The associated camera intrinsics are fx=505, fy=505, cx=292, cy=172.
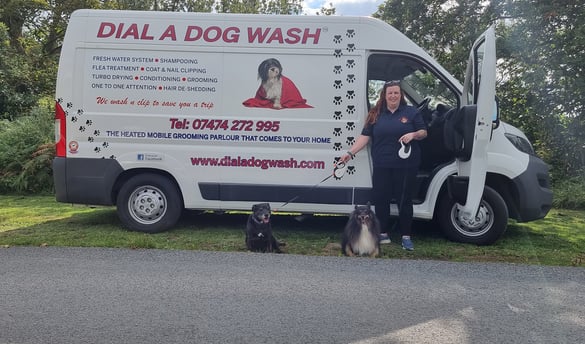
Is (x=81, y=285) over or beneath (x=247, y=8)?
beneath

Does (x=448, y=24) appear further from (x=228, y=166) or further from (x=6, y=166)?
(x=6, y=166)

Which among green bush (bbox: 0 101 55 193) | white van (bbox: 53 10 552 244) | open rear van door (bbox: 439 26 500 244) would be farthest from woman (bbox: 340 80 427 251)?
green bush (bbox: 0 101 55 193)

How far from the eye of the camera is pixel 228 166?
6566mm

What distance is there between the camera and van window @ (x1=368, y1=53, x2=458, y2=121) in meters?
6.54

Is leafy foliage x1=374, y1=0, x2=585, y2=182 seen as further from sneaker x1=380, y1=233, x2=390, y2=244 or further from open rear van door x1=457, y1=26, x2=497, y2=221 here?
sneaker x1=380, y1=233, x2=390, y2=244

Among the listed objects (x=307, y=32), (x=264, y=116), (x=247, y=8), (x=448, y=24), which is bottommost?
(x=264, y=116)

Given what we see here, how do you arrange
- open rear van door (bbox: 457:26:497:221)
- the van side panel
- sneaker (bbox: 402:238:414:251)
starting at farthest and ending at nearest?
1. the van side panel
2. sneaker (bbox: 402:238:414:251)
3. open rear van door (bbox: 457:26:497:221)

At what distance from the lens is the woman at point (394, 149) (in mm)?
5969

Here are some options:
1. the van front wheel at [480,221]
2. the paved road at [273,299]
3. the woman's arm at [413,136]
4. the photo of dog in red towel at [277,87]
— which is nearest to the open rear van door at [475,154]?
the van front wheel at [480,221]

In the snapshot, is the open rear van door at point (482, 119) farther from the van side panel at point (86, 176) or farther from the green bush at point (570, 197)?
the green bush at point (570, 197)

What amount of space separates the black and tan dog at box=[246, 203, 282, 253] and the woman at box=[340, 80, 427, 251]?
136 cm

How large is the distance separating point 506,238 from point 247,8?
21.6 m

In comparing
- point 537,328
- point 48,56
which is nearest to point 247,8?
point 48,56

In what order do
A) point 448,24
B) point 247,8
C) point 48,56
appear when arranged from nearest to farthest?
point 448,24, point 48,56, point 247,8
